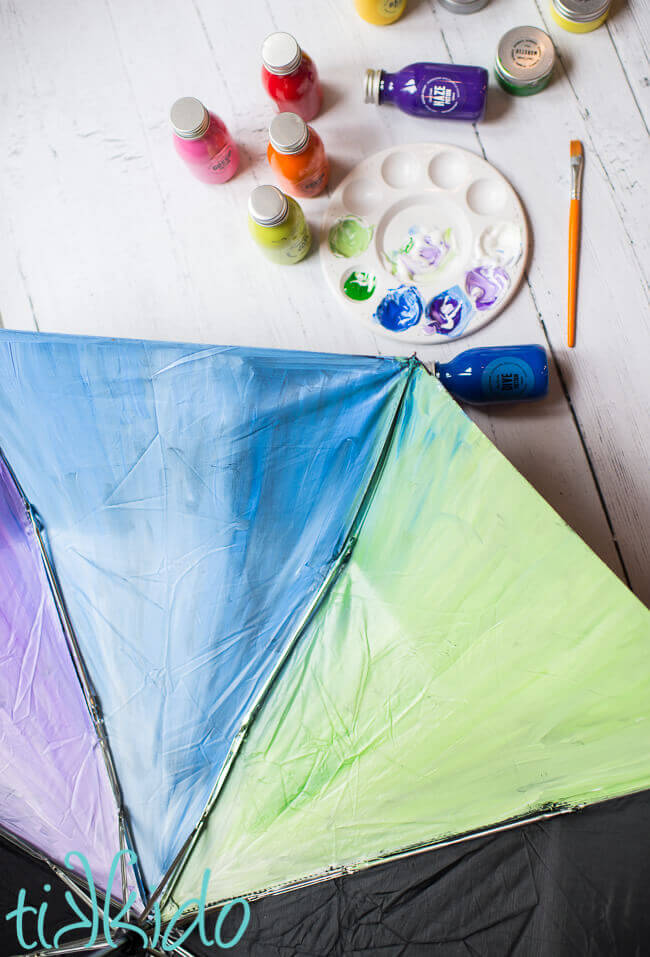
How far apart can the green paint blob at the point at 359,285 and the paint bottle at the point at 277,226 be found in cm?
8

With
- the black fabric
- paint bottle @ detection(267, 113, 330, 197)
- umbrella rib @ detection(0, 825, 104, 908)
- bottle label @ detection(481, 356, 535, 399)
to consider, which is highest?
paint bottle @ detection(267, 113, 330, 197)

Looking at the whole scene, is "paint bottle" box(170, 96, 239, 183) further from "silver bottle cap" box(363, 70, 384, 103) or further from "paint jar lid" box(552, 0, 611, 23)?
"paint jar lid" box(552, 0, 611, 23)

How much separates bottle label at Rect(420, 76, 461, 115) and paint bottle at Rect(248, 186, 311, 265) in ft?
0.79

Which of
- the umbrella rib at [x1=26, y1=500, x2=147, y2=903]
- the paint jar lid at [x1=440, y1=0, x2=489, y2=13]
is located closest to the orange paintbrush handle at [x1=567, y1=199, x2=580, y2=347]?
the paint jar lid at [x1=440, y1=0, x2=489, y2=13]

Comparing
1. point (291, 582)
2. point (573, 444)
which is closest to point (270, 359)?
point (291, 582)

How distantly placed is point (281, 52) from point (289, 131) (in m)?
0.11

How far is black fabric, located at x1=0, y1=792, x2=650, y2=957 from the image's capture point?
609mm

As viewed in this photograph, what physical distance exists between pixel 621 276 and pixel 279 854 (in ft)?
2.78

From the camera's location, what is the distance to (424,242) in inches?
38.9

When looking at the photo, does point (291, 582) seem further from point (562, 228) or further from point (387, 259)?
point (562, 228)

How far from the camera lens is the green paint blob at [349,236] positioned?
1.00m

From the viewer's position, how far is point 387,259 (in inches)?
39.0

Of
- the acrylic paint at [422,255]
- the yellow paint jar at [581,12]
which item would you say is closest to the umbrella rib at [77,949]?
the acrylic paint at [422,255]

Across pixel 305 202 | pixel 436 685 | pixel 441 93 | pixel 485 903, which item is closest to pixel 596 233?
pixel 441 93
